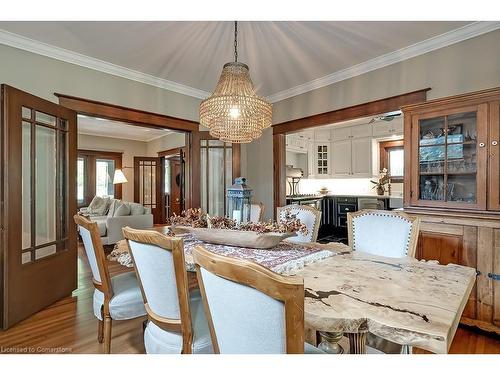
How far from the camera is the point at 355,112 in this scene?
3168 millimetres

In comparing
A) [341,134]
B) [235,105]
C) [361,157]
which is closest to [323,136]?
[341,134]

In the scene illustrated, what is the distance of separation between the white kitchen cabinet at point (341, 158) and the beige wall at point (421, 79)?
8.20 feet

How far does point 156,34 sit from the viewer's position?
239 cm

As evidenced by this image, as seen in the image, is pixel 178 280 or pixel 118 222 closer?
pixel 178 280

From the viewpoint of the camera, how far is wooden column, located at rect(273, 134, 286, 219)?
4094 millimetres

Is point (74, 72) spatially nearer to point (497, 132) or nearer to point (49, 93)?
point (49, 93)

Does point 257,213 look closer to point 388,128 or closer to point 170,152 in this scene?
point 388,128

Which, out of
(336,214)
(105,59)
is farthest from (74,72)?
(336,214)

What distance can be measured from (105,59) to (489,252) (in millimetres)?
4019

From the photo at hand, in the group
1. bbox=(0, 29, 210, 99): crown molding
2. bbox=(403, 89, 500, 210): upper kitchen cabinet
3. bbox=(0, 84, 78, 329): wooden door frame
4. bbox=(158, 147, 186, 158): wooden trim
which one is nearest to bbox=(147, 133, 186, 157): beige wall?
bbox=(158, 147, 186, 158): wooden trim

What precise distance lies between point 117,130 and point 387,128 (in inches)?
253

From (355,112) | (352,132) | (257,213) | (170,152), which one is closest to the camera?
(257,213)

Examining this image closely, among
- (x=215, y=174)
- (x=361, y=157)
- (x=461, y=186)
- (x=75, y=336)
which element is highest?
(x=361, y=157)

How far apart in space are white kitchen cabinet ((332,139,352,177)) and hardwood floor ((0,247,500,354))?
410 cm
